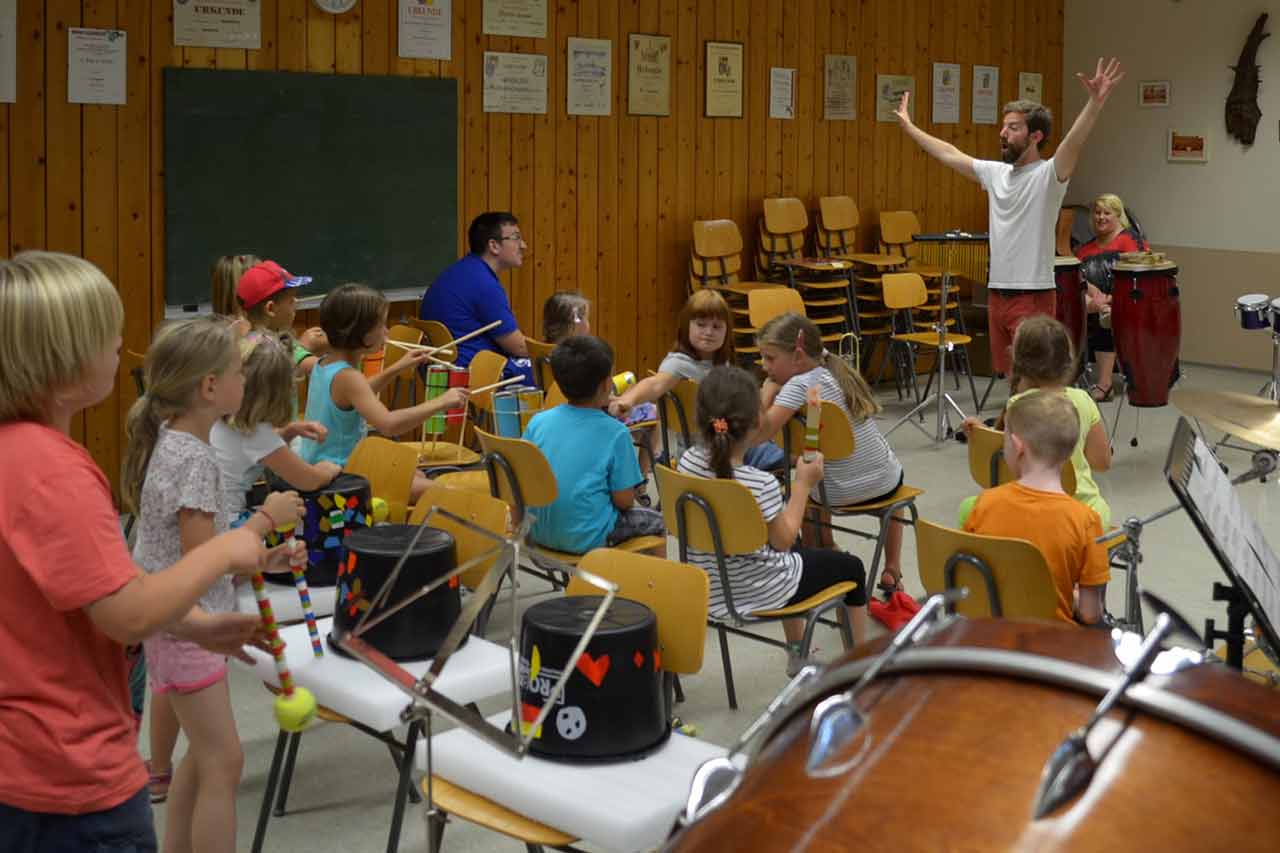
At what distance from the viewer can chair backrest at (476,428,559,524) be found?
4008 millimetres

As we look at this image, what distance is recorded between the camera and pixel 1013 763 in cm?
104

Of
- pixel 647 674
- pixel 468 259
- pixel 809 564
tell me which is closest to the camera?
pixel 647 674

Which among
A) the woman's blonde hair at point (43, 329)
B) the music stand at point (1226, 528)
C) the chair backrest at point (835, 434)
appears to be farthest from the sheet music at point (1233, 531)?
the chair backrest at point (835, 434)

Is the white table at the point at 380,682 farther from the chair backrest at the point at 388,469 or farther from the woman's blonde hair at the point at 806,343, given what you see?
the woman's blonde hair at the point at 806,343

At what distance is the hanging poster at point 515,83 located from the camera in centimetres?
762

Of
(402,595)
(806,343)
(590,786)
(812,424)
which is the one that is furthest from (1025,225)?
(590,786)

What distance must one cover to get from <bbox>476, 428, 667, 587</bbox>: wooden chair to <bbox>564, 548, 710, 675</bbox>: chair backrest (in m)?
1.16

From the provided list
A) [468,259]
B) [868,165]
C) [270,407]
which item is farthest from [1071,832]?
[868,165]

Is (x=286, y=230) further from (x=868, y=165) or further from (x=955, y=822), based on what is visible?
(x=955, y=822)

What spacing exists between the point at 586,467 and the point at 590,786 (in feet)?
6.05

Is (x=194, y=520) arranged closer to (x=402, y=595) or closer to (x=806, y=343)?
(x=402, y=595)

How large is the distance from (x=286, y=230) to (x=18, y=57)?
141 cm

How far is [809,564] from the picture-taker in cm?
384

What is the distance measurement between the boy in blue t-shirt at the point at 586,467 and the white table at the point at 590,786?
1.59m
